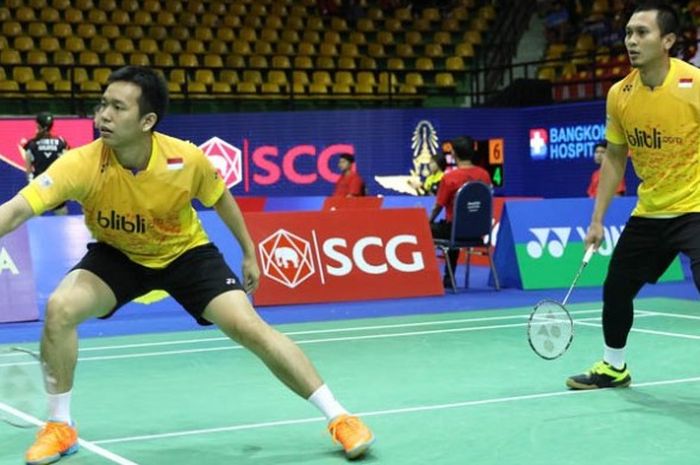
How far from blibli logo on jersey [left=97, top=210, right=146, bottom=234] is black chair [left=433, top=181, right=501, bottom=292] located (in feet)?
22.0

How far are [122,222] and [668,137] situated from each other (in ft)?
8.53

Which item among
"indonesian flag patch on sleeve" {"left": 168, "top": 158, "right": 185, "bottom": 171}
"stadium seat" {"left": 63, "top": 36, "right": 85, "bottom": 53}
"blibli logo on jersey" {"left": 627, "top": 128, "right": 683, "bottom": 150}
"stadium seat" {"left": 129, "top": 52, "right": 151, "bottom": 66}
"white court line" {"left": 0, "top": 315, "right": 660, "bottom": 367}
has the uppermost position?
"stadium seat" {"left": 63, "top": 36, "right": 85, "bottom": 53}

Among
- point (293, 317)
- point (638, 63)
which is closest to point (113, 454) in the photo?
point (638, 63)

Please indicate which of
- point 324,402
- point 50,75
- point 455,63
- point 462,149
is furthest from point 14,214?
point 455,63

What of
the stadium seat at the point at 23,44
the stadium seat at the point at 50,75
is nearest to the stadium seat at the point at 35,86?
the stadium seat at the point at 50,75

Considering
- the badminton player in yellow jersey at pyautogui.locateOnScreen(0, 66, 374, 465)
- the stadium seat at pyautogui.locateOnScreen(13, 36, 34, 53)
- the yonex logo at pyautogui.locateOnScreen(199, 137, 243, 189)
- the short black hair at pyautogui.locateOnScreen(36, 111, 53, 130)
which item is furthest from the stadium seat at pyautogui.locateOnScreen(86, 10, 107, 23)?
the badminton player in yellow jersey at pyautogui.locateOnScreen(0, 66, 374, 465)

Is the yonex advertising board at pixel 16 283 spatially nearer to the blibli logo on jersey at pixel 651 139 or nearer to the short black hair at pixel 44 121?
the short black hair at pixel 44 121

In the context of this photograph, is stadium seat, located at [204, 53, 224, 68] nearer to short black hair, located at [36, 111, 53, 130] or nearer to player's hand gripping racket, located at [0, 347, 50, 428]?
short black hair, located at [36, 111, 53, 130]

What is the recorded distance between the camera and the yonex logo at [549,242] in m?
11.8

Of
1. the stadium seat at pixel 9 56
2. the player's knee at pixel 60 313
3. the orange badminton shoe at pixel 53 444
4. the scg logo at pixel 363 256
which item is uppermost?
the stadium seat at pixel 9 56

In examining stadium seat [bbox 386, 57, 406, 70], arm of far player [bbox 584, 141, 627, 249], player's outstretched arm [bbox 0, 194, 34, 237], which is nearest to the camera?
player's outstretched arm [bbox 0, 194, 34, 237]

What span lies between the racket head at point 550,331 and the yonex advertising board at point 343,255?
448cm

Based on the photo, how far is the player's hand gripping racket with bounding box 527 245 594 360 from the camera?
20.6 ft

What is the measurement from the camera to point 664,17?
5703mm
